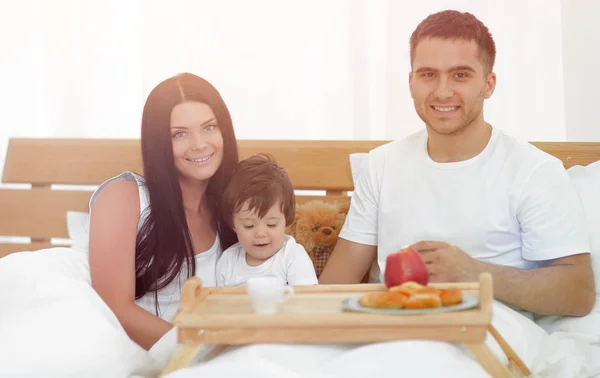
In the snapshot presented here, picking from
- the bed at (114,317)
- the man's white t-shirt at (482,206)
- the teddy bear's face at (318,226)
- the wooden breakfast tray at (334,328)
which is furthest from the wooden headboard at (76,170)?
the wooden breakfast tray at (334,328)

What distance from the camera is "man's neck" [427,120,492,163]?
1840 millimetres

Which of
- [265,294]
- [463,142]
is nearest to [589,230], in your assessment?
[463,142]

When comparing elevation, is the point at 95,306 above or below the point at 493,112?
below

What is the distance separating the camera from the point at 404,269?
148 cm

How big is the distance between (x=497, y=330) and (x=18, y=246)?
150 cm

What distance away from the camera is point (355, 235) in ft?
6.41

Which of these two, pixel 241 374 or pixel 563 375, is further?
pixel 563 375

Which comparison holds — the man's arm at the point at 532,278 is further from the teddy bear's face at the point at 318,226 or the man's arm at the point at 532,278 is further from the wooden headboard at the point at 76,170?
the wooden headboard at the point at 76,170

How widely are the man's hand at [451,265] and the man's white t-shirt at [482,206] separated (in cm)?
11

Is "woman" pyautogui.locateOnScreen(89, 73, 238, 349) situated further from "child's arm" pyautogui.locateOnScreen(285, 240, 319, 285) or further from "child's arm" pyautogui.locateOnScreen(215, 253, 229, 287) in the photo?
"child's arm" pyautogui.locateOnScreen(285, 240, 319, 285)

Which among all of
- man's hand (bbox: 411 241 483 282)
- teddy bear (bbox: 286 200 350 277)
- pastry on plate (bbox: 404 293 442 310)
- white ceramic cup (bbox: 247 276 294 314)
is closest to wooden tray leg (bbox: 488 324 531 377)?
pastry on plate (bbox: 404 293 442 310)

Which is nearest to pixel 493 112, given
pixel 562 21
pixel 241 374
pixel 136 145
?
pixel 562 21

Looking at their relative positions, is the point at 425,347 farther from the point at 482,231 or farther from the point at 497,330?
the point at 482,231

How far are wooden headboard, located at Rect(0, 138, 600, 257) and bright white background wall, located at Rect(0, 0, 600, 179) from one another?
0.47 metres
